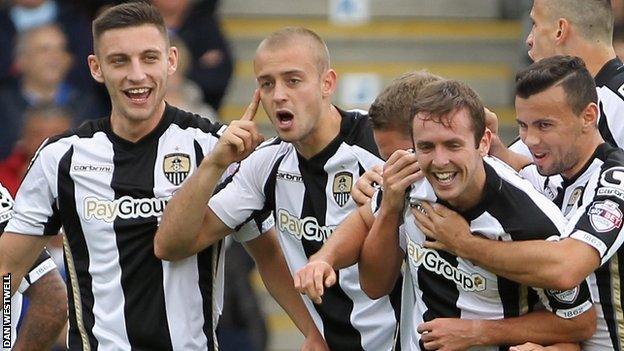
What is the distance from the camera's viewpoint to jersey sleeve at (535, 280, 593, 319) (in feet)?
18.3

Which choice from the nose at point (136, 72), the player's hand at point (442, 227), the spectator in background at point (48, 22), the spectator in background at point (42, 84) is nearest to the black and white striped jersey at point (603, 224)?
the player's hand at point (442, 227)

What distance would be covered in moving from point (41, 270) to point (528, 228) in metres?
2.42

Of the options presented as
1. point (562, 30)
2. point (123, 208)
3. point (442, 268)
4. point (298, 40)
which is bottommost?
point (442, 268)

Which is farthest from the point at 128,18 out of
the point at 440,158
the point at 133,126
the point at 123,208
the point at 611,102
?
the point at 611,102

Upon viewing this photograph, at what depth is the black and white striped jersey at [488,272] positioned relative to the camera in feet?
18.4

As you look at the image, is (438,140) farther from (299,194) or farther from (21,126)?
(21,126)

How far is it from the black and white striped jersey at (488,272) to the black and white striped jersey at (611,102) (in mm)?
793

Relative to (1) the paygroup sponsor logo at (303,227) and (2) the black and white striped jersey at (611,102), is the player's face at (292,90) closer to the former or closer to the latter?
(1) the paygroup sponsor logo at (303,227)

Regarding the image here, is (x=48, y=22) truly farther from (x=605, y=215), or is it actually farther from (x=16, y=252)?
(x=605, y=215)

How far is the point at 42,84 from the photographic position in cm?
1030

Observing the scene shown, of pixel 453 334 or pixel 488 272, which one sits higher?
pixel 488 272

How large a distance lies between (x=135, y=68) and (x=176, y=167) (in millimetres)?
461

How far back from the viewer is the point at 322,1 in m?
12.8

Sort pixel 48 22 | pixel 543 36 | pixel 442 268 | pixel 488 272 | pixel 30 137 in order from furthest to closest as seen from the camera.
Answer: pixel 48 22
pixel 30 137
pixel 543 36
pixel 442 268
pixel 488 272
